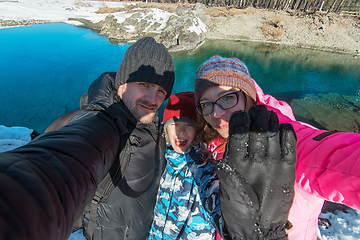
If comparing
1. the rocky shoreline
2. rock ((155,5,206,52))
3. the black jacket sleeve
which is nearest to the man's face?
the black jacket sleeve

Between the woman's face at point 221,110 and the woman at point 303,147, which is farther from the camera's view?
the woman's face at point 221,110

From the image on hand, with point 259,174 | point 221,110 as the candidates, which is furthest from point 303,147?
point 221,110

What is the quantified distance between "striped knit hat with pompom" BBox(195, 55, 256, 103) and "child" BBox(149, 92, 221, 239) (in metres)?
0.55

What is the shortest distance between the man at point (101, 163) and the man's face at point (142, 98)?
1 cm

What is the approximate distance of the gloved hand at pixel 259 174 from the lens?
2.66ft

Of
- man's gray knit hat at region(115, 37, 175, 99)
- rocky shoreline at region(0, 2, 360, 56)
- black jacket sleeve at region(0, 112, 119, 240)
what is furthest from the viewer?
rocky shoreline at region(0, 2, 360, 56)

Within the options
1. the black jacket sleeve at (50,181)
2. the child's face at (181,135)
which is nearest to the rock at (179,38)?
the child's face at (181,135)

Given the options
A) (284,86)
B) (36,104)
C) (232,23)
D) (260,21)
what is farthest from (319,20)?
(36,104)

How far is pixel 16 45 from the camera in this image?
979cm

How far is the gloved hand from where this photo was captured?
0.81 m

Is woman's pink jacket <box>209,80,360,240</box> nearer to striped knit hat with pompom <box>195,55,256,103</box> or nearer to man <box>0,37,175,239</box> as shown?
striped knit hat with pompom <box>195,55,256,103</box>

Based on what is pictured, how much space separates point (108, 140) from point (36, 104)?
288 inches

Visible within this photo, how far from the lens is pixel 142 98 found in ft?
5.25

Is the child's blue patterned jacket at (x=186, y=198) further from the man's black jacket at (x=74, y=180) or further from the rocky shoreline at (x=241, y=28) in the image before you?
the rocky shoreline at (x=241, y=28)
